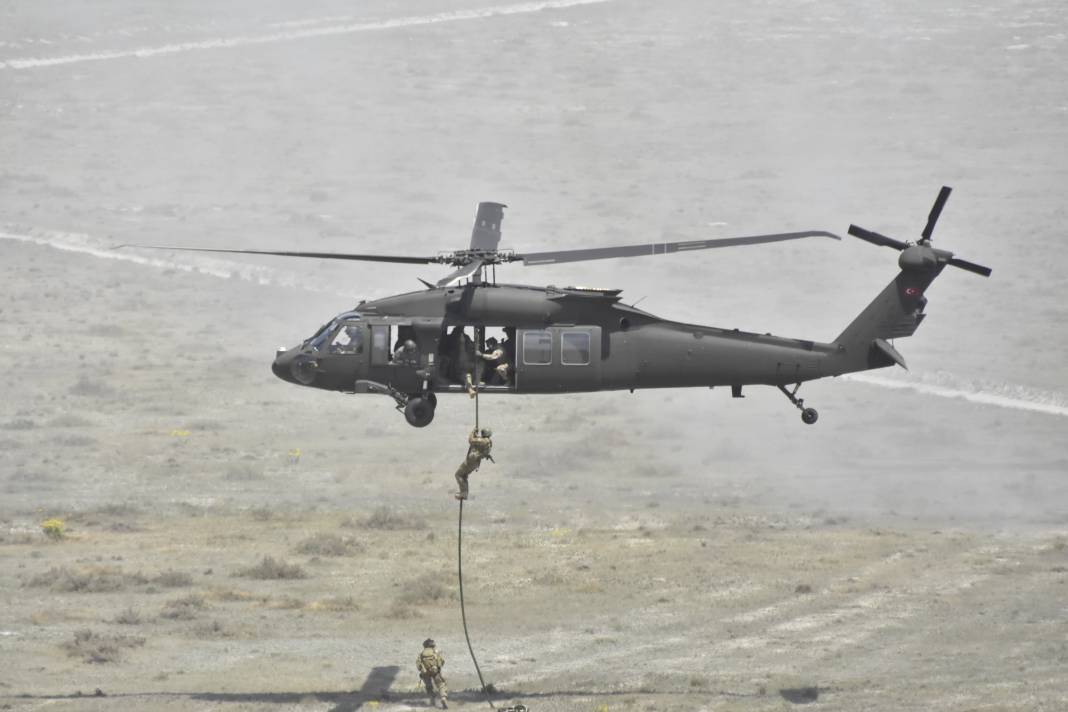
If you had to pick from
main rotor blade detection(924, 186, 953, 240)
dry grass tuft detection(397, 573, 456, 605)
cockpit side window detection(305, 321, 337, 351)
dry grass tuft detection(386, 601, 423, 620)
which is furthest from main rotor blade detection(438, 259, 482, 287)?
dry grass tuft detection(397, 573, 456, 605)

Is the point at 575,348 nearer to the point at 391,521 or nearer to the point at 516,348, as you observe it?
the point at 516,348

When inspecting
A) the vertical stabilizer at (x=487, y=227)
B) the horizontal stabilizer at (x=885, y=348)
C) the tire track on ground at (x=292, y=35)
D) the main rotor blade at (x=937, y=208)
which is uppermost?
the main rotor blade at (x=937, y=208)

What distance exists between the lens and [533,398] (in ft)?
274

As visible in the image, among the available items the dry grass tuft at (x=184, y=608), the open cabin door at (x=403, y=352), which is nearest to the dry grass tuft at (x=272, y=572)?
the dry grass tuft at (x=184, y=608)

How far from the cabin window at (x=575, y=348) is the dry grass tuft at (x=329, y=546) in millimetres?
25685

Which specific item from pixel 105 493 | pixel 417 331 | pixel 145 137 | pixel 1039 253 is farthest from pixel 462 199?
pixel 417 331

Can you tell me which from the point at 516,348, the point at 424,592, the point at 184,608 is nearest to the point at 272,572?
the point at 184,608

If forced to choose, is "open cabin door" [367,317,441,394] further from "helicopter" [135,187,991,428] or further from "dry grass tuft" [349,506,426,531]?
"dry grass tuft" [349,506,426,531]

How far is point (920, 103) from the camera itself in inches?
5625

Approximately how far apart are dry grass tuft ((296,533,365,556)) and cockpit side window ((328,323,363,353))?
24.7 meters

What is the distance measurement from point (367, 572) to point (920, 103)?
102 meters

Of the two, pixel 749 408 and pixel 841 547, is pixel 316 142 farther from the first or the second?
pixel 841 547

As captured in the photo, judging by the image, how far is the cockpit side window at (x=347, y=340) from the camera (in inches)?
1212

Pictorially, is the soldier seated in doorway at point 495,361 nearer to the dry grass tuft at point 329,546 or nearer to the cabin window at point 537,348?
the cabin window at point 537,348
